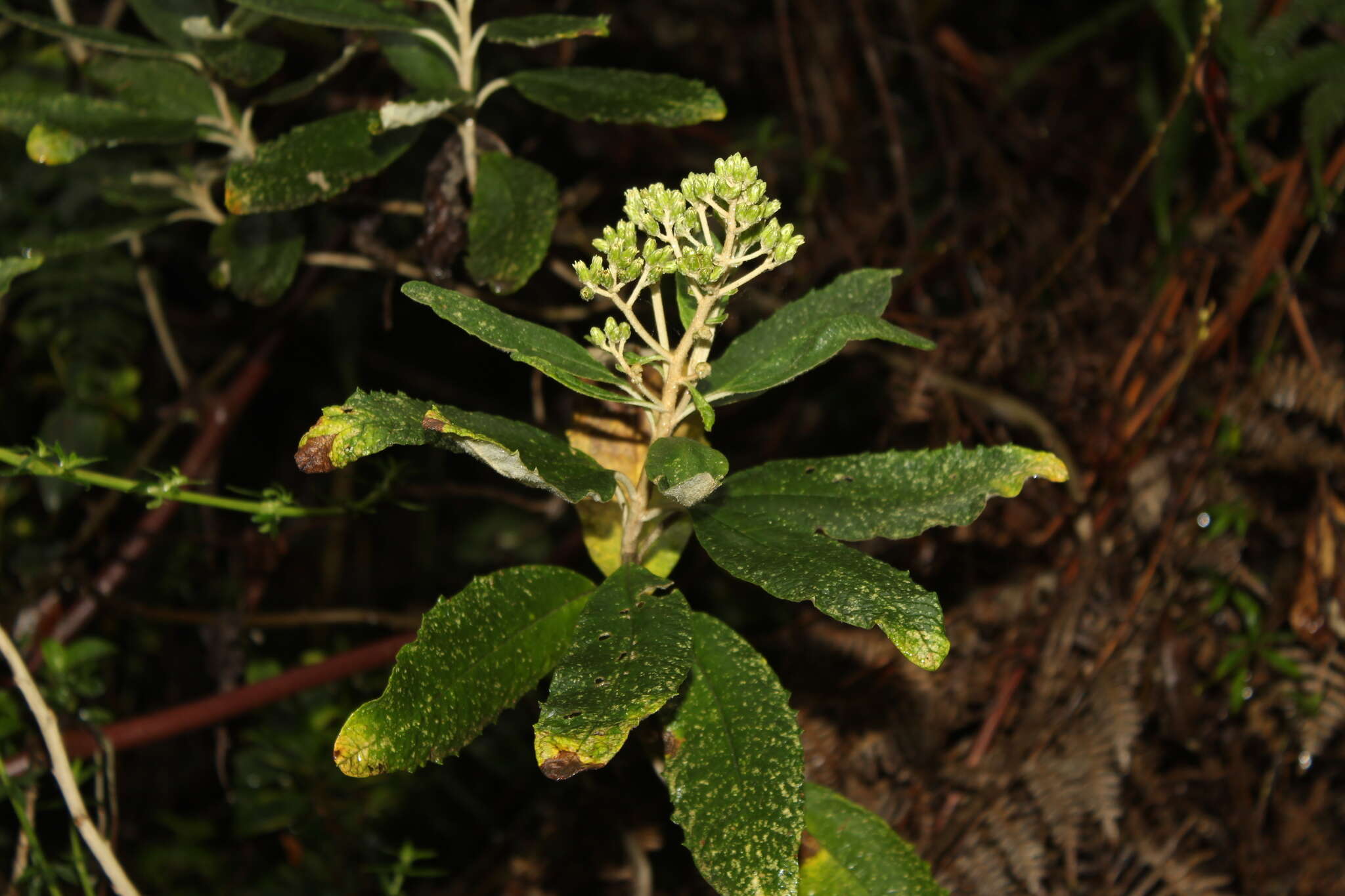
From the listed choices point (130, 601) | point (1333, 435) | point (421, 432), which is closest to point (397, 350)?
point (130, 601)

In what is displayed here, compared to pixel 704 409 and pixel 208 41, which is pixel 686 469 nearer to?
pixel 704 409

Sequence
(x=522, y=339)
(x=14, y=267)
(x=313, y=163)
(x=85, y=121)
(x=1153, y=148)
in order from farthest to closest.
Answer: (x=1153, y=148) < (x=85, y=121) < (x=313, y=163) < (x=14, y=267) < (x=522, y=339)

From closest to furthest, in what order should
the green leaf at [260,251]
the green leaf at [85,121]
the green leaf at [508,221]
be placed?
the green leaf at [508,221]
the green leaf at [85,121]
the green leaf at [260,251]

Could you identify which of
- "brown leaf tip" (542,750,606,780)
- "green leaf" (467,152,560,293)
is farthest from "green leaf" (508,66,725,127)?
"brown leaf tip" (542,750,606,780)

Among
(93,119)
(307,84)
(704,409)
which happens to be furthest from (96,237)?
(704,409)

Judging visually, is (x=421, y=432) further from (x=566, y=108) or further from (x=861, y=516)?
(x=566, y=108)

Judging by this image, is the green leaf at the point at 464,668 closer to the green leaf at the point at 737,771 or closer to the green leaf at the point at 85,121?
the green leaf at the point at 737,771

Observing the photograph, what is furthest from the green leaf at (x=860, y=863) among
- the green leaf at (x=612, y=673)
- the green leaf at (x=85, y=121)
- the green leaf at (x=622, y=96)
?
the green leaf at (x=85, y=121)
